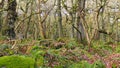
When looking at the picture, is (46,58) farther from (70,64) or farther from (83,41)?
(83,41)

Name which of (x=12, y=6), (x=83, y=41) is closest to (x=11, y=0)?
(x=12, y=6)

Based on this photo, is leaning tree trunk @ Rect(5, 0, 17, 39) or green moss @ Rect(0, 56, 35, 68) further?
leaning tree trunk @ Rect(5, 0, 17, 39)

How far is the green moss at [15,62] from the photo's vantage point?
5.35 metres

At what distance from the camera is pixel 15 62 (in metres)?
5.47

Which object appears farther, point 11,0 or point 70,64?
point 11,0

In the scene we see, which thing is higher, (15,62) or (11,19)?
(11,19)

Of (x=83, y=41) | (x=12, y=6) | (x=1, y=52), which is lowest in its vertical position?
(x=83, y=41)

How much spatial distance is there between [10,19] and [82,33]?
Result: 19.3 feet

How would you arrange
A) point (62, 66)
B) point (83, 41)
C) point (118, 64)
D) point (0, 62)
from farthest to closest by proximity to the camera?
1. point (83, 41)
2. point (62, 66)
3. point (118, 64)
4. point (0, 62)

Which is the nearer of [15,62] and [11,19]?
[15,62]

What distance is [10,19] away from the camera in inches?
595

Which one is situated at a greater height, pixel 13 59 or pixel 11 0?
pixel 11 0

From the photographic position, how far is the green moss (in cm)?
535

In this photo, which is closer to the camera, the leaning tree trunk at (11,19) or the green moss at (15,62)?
the green moss at (15,62)
